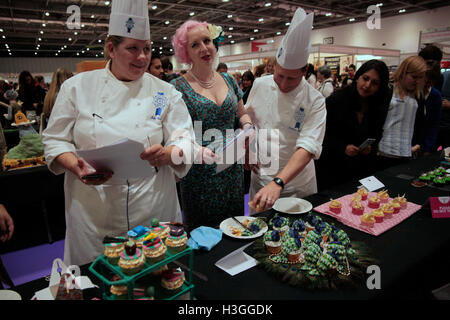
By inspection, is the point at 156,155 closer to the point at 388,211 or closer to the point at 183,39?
the point at 183,39

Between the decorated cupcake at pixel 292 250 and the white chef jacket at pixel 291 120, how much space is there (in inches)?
25.7

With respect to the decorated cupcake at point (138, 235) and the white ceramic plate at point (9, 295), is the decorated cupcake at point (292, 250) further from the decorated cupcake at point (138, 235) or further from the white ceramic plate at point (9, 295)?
the white ceramic plate at point (9, 295)

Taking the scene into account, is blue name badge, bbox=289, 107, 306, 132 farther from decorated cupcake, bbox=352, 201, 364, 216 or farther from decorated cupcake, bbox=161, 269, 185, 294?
decorated cupcake, bbox=161, 269, 185, 294

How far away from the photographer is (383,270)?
1075mm

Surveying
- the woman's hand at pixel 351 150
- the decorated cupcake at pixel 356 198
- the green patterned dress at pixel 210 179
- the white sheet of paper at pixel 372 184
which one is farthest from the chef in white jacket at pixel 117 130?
the woman's hand at pixel 351 150

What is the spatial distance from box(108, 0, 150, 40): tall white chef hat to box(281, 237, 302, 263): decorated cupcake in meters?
0.97

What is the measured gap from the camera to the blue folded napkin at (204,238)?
1.17 m

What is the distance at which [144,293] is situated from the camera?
2.62ft

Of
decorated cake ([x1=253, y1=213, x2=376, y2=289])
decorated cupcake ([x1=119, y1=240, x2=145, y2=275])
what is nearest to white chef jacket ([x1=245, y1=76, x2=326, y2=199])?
decorated cake ([x1=253, y1=213, x2=376, y2=289])

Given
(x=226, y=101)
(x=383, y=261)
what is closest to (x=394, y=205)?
(x=383, y=261)

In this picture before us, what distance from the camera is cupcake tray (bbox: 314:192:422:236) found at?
1386mm

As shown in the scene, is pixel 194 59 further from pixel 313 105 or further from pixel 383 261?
pixel 383 261

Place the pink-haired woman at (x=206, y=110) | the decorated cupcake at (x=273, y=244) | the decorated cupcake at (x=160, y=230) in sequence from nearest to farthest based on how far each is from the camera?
the decorated cupcake at (x=160, y=230), the decorated cupcake at (x=273, y=244), the pink-haired woman at (x=206, y=110)

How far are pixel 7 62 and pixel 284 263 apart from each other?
25.1 m
